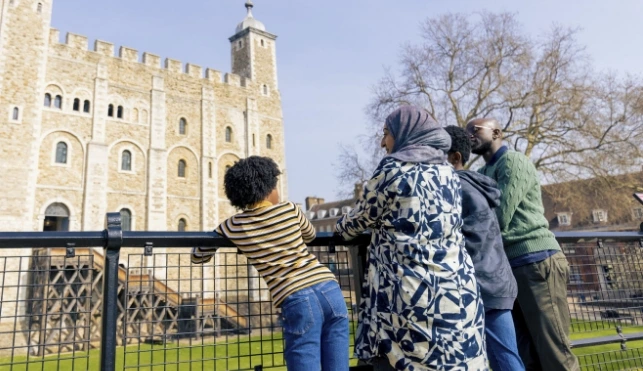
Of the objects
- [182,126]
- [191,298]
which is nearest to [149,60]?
[182,126]

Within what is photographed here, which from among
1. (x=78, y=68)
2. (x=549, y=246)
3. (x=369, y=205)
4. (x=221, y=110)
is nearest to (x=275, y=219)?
(x=369, y=205)

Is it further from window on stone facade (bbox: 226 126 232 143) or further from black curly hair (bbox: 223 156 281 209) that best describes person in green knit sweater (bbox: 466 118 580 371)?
window on stone facade (bbox: 226 126 232 143)

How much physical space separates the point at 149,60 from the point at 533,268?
2887 centimetres

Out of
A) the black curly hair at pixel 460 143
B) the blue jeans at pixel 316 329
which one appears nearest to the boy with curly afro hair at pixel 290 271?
the blue jeans at pixel 316 329

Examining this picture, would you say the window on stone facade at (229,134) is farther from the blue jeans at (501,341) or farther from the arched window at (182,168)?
the blue jeans at (501,341)

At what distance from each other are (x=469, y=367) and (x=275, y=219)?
1162 millimetres

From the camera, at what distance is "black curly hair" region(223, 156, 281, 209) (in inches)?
92.5

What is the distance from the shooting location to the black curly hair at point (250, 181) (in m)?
2.35

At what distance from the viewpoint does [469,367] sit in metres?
1.88

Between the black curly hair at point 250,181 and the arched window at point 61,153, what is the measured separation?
24.7 m

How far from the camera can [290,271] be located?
2.21m

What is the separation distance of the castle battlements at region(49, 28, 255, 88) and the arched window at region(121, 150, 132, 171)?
5.95 meters

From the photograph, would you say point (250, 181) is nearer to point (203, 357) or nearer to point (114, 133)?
point (203, 357)

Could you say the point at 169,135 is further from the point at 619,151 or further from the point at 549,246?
the point at 549,246
